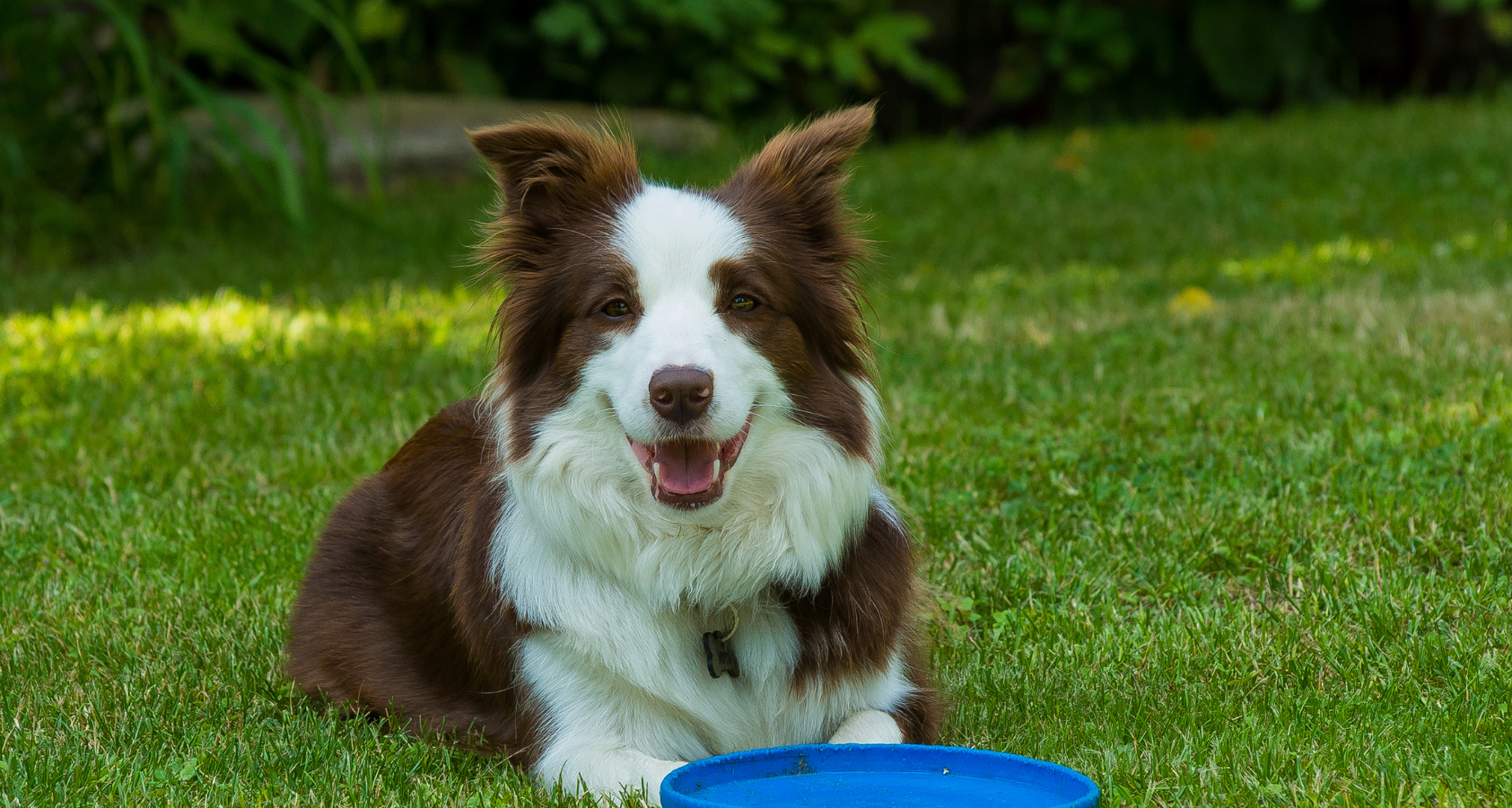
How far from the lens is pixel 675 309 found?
3.18 metres

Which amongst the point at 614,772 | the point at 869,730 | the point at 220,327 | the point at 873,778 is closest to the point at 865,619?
the point at 869,730

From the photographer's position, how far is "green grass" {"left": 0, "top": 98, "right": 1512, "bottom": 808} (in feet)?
10.8

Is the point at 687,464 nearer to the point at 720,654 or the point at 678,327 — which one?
the point at 678,327

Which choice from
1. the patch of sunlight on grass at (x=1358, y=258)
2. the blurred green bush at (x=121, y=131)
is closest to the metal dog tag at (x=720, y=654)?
the patch of sunlight on grass at (x=1358, y=258)

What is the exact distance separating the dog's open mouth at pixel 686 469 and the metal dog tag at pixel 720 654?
1.08 ft

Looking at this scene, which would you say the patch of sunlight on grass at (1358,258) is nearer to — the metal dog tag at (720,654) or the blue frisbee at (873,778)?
the metal dog tag at (720,654)

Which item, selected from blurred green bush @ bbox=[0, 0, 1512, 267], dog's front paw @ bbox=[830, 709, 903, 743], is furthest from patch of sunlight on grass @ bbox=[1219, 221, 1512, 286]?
dog's front paw @ bbox=[830, 709, 903, 743]

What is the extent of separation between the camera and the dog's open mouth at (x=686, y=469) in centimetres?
316

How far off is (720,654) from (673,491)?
405 millimetres

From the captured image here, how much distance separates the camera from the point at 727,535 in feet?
10.6

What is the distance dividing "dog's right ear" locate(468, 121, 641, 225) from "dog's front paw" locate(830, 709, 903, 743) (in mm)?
1298

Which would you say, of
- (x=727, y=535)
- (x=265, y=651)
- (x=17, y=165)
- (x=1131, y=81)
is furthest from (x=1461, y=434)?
(x=1131, y=81)

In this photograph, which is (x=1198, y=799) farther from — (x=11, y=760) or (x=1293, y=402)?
(x=1293, y=402)

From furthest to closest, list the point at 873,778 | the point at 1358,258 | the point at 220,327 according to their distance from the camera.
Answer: the point at 1358,258 → the point at 220,327 → the point at 873,778
